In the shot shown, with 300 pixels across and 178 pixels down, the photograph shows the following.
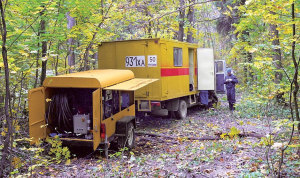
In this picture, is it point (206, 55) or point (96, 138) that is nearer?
point (96, 138)

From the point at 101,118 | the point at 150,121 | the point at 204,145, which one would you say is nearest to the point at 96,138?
the point at 101,118

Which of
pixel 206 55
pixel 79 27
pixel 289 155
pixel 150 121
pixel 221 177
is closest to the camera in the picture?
pixel 221 177

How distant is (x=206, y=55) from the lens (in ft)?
42.0

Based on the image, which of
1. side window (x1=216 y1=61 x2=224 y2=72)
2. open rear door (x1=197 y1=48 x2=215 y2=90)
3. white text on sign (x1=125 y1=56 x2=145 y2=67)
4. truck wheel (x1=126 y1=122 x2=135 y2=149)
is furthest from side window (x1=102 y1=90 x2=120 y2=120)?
side window (x1=216 y1=61 x2=224 y2=72)

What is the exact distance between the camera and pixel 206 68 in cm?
1285

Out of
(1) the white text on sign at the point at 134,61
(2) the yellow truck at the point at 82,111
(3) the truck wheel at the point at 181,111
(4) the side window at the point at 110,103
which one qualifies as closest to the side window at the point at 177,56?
(1) the white text on sign at the point at 134,61

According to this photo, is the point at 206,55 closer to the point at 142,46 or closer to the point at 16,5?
the point at 142,46

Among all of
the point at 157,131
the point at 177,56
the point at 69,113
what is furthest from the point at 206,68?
the point at 69,113

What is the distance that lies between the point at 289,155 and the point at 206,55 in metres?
8.01

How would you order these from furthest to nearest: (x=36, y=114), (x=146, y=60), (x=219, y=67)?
(x=219, y=67) → (x=146, y=60) → (x=36, y=114)

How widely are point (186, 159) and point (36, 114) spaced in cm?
368

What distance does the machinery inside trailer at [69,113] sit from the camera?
6.93 meters

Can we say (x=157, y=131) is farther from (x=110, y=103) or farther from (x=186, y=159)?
(x=186, y=159)

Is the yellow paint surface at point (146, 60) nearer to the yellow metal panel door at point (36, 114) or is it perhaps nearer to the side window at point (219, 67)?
the yellow metal panel door at point (36, 114)
